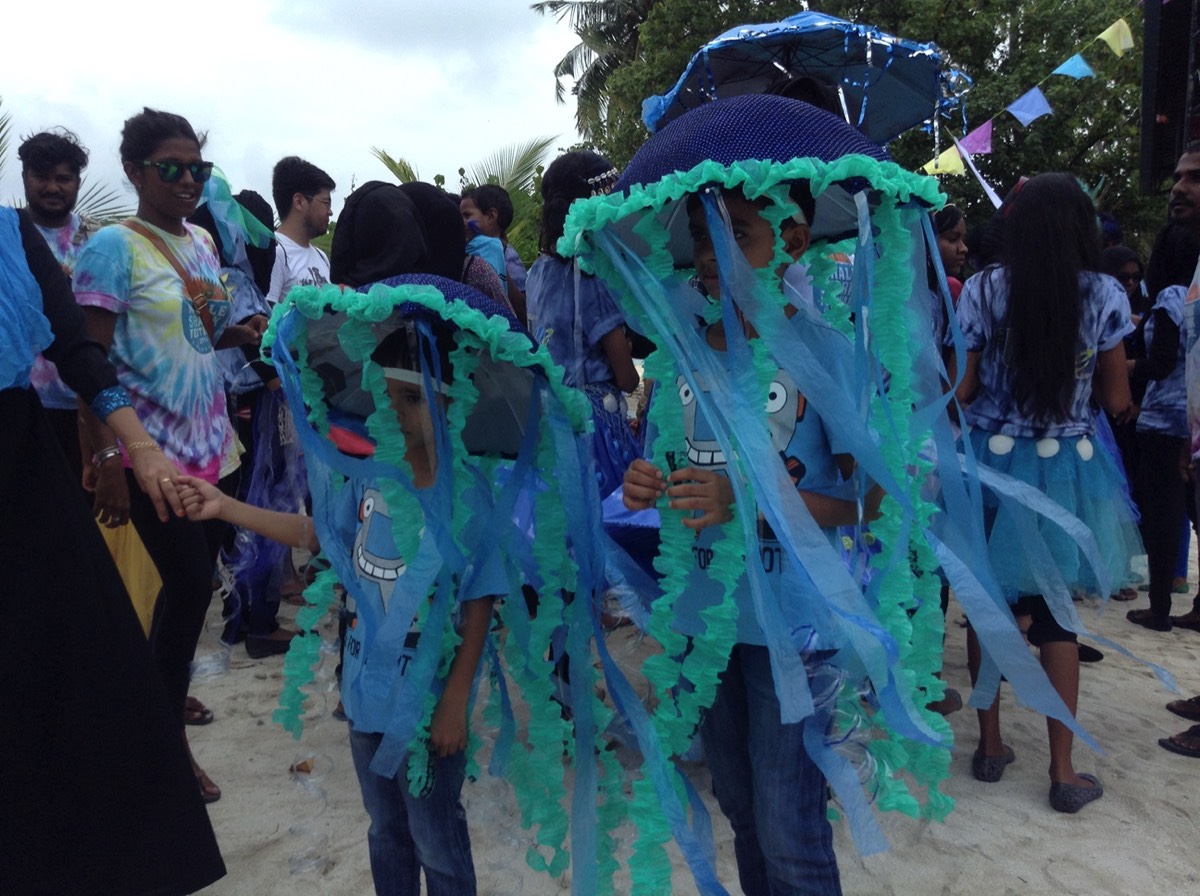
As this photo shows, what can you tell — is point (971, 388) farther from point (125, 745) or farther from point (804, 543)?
point (125, 745)

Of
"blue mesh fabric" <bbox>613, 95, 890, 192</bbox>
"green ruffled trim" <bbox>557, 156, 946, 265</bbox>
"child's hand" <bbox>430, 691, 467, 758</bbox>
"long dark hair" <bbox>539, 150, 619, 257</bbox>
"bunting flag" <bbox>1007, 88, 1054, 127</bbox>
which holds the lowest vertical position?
"child's hand" <bbox>430, 691, 467, 758</bbox>

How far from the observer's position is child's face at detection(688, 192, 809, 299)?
159 cm

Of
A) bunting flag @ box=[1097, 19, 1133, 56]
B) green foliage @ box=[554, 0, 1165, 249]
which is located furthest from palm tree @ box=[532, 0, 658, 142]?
bunting flag @ box=[1097, 19, 1133, 56]

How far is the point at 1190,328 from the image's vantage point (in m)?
3.28

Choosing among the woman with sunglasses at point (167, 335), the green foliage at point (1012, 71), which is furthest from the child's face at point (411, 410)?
the green foliage at point (1012, 71)

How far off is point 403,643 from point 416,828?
1.26 ft

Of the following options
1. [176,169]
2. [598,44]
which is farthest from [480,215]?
[598,44]

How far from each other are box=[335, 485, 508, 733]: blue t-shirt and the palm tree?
20553 millimetres

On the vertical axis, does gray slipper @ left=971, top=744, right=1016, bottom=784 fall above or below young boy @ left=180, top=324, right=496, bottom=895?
below

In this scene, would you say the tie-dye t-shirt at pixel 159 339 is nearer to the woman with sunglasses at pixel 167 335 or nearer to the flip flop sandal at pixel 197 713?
the woman with sunglasses at pixel 167 335

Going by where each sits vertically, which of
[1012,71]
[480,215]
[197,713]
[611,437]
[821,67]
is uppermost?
[1012,71]

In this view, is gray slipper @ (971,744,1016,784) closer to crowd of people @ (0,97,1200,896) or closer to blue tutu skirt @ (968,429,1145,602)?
crowd of people @ (0,97,1200,896)

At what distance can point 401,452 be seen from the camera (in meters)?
Result: 1.71

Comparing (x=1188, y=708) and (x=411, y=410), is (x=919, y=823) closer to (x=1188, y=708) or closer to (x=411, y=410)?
(x=1188, y=708)
